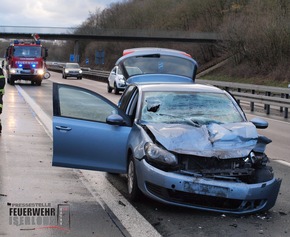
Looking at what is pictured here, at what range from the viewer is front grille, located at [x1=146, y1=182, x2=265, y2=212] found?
18.2 feet

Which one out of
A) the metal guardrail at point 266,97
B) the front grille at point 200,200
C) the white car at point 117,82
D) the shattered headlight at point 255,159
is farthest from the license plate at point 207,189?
the white car at point 117,82

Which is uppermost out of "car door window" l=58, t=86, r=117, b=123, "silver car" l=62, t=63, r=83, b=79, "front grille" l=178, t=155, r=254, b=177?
"car door window" l=58, t=86, r=117, b=123

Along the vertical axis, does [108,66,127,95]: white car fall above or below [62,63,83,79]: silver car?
above

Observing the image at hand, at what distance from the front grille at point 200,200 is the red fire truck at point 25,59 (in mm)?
27504

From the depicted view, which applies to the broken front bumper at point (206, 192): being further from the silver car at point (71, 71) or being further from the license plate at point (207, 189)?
the silver car at point (71, 71)

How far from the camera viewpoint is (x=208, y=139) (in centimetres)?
576

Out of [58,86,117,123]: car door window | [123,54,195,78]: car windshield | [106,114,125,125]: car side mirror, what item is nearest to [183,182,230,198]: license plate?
[106,114,125,125]: car side mirror

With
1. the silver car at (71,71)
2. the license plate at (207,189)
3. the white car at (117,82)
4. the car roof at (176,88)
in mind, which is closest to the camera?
the license plate at (207,189)

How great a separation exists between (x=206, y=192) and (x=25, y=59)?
2809 centimetres

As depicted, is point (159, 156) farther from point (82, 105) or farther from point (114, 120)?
point (82, 105)

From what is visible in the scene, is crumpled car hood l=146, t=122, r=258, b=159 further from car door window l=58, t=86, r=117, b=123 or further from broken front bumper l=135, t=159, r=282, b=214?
car door window l=58, t=86, r=117, b=123

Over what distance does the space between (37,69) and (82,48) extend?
102m

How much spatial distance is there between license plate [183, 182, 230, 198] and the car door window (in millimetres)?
1728

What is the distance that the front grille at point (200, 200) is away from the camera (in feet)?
18.2
